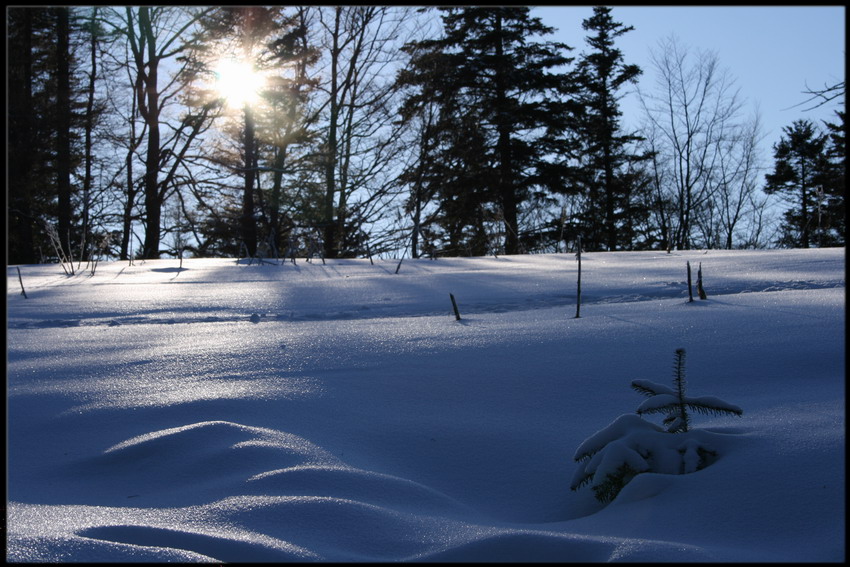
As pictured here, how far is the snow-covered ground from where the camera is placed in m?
1.12

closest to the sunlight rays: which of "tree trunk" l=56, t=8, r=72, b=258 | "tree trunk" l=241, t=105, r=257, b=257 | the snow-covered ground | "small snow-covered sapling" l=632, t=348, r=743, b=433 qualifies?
"tree trunk" l=241, t=105, r=257, b=257

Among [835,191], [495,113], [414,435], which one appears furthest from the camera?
[495,113]

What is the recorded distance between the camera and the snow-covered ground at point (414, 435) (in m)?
1.12

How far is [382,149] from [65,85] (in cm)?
749

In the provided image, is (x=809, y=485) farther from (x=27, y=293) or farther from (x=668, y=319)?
(x=27, y=293)

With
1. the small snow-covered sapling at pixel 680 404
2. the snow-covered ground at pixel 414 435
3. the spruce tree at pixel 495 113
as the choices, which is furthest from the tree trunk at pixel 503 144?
the small snow-covered sapling at pixel 680 404

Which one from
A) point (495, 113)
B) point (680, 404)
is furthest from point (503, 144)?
point (680, 404)

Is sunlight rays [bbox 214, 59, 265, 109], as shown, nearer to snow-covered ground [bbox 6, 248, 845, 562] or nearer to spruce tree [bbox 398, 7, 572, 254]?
spruce tree [bbox 398, 7, 572, 254]

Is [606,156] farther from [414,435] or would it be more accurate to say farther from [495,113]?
[414,435]

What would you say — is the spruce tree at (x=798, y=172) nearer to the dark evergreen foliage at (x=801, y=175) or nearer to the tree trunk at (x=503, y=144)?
the dark evergreen foliage at (x=801, y=175)

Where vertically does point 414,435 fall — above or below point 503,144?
below

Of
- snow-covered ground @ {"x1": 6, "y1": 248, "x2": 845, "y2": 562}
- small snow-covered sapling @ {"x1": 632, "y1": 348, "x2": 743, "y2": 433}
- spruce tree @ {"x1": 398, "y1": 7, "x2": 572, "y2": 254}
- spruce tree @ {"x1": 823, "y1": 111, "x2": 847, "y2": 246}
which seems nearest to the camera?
snow-covered ground @ {"x1": 6, "y1": 248, "x2": 845, "y2": 562}

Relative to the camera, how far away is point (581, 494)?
145 centimetres

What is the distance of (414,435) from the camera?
5.60 feet
